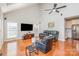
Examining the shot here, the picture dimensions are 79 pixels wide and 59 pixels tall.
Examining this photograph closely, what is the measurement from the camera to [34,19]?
214 cm

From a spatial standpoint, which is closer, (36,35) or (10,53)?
(10,53)

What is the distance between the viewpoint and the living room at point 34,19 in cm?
201

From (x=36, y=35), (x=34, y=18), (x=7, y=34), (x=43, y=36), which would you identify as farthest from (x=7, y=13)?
(x=43, y=36)

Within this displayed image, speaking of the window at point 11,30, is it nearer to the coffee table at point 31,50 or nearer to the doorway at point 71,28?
the coffee table at point 31,50

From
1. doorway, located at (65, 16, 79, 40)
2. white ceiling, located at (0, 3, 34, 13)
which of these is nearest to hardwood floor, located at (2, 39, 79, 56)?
doorway, located at (65, 16, 79, 40)

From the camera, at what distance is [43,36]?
2172 millimetres

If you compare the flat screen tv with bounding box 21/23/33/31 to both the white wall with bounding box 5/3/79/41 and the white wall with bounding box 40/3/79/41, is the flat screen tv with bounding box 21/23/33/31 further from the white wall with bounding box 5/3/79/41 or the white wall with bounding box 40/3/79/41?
the white wall with bounding box 40/3/79/41

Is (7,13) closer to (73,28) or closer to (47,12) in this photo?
(47,12)

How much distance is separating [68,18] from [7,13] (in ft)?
4.20

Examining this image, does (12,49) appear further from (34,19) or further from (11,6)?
(11,6)

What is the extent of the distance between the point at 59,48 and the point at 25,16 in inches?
39.8

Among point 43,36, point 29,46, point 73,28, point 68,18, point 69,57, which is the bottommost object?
point 69,57

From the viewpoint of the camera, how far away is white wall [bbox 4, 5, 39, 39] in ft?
6.70

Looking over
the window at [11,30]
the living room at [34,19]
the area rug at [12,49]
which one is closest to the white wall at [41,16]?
the living room at [34,19]
